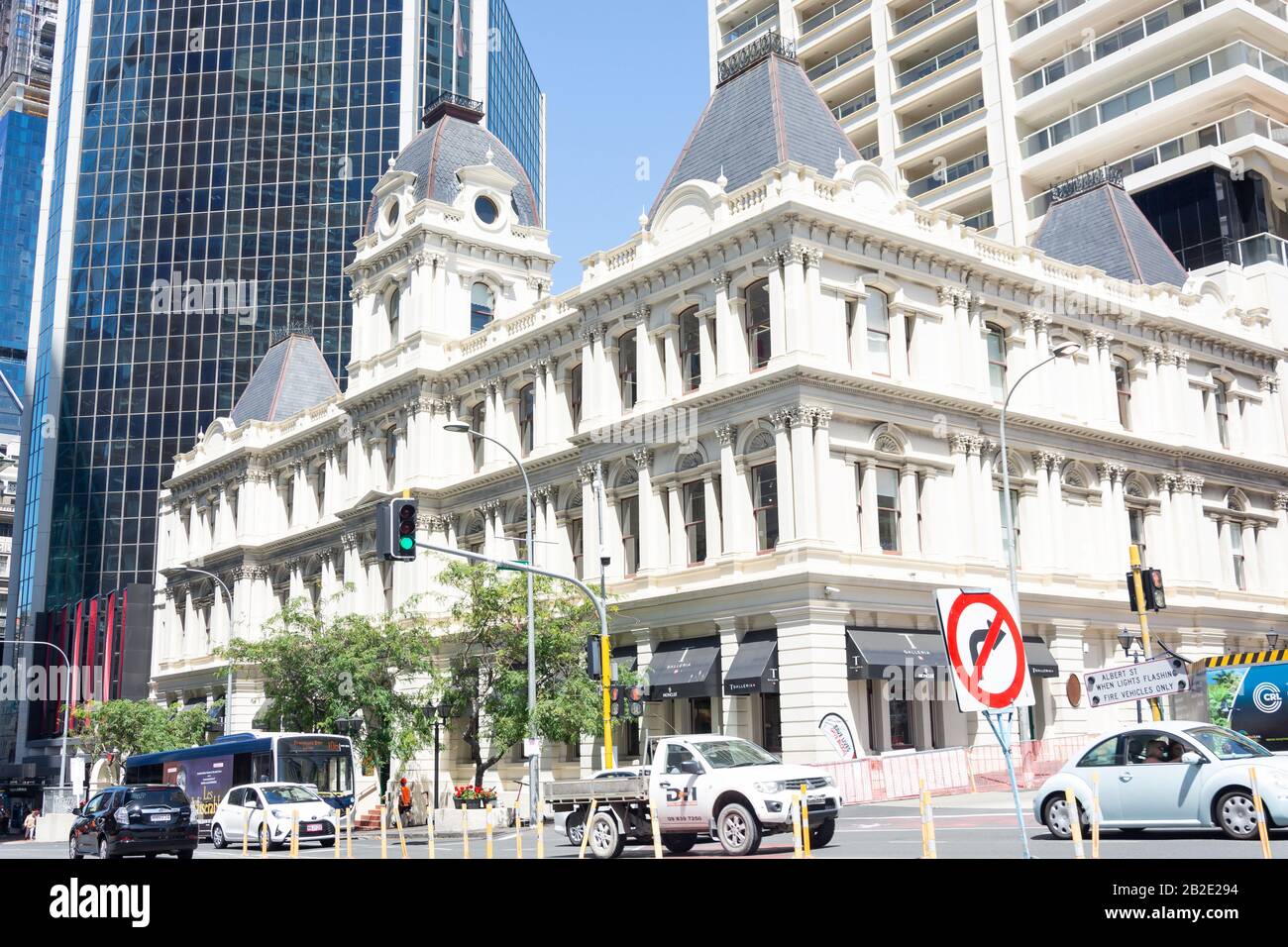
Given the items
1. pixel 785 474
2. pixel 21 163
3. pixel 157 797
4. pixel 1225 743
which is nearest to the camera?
pixel 1225 743

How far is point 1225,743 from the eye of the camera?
16375mm

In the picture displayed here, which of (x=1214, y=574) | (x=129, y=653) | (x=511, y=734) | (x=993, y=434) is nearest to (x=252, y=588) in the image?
(x=129, y=653)

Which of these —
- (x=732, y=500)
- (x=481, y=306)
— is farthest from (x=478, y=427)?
(x=732, y=500)

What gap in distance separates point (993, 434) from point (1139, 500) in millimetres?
7782

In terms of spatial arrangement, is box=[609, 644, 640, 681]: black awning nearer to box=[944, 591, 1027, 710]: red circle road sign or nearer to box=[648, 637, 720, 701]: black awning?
box=[648, 637, 720, 701]: black awning

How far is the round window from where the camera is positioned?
53562mm

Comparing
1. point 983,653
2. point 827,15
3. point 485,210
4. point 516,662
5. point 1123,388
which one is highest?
point 827,15

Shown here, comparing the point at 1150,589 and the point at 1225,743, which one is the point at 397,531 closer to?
the point at 1225,743

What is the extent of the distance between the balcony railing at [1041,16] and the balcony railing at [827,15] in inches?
410

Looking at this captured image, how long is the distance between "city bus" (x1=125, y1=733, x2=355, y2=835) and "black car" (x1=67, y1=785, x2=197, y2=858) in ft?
26.3

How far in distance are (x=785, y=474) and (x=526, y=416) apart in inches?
591

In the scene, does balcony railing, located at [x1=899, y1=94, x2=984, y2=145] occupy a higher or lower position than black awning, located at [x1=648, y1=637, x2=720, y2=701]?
higher

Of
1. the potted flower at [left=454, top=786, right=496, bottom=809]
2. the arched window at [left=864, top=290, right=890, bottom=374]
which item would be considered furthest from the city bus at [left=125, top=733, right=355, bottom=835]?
the arched window at [left=864, top=290, right=890, bottom=374]

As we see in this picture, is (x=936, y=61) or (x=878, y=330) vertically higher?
(x=936, y=61)
